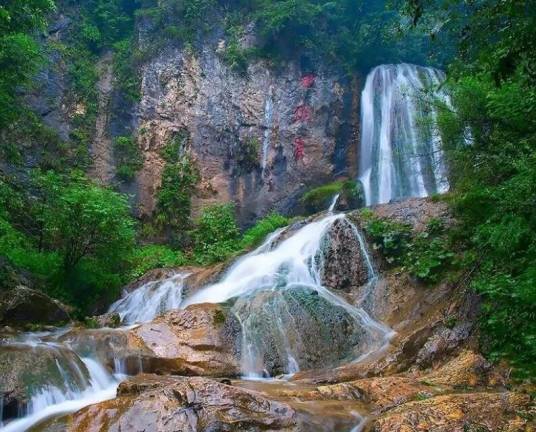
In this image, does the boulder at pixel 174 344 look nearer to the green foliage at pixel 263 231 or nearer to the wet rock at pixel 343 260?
the wet rock at pixel 343 260

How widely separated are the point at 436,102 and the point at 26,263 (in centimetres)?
1000

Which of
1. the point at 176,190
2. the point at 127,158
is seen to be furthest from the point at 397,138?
the point at 127,158

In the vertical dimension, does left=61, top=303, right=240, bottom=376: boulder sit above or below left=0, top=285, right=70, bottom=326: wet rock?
below

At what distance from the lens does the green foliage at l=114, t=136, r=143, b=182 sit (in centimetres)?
1939

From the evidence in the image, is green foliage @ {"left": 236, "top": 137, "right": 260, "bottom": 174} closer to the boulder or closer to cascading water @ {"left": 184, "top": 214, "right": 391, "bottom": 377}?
cascading water @ {"left": 184, "top": 214, "right": 391, "bottom": 377}

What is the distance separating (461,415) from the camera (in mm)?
4688

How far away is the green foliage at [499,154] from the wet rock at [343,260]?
2.35 meters

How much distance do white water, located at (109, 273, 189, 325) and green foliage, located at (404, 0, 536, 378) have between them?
21.9ft

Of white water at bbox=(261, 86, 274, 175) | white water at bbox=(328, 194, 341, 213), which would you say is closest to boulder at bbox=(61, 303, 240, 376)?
white water at bbox=(328, 194, 341, 213)

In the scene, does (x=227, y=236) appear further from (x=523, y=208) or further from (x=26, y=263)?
(x=523, y=208)

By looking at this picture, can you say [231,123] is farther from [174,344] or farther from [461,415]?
[461,415]

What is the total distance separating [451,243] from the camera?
10.1 meters

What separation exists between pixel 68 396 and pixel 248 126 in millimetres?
15433

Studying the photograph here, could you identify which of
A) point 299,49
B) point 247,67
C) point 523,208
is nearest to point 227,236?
point 247,67
